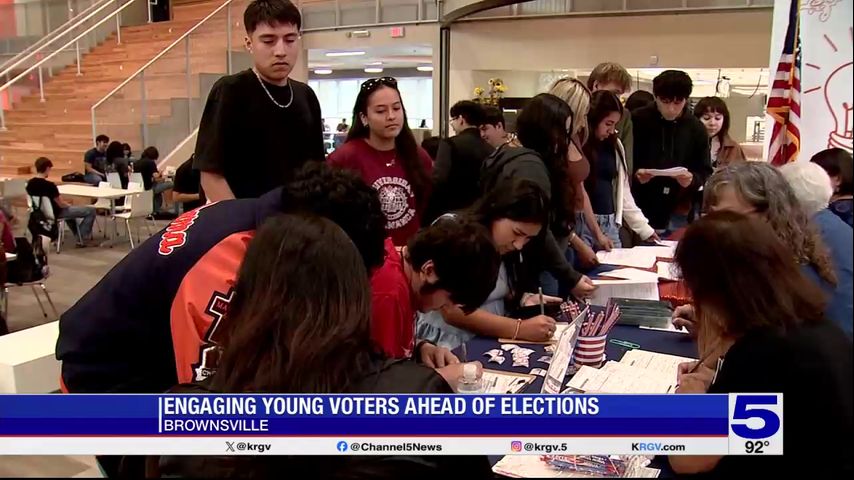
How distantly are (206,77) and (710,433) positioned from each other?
9.14m

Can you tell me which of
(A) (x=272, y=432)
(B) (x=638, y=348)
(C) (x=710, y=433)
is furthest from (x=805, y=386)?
(B) (x=638, y=348)

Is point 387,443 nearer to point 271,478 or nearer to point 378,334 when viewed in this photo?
point 271,478

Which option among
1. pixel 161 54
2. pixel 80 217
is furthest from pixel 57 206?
pixel 161 54

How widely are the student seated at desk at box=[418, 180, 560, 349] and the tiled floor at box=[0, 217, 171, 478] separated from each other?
100cm

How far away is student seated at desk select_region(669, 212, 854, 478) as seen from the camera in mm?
875

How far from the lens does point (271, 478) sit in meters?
0.88

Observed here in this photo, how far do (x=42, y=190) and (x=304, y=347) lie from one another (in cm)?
635

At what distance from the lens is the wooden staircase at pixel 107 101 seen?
854 cm

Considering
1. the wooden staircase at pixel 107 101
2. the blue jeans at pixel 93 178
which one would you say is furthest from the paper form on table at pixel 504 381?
the wooden staircase at pixel 107 101

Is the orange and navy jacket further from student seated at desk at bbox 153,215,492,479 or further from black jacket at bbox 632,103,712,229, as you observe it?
black jacket at bbox 632,103,712,229

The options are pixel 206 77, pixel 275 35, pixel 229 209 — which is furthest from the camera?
pixel 206 77

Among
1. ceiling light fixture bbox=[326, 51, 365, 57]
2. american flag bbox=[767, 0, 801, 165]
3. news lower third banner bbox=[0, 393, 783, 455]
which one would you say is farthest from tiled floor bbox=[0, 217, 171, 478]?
ceiling light fixture bbox=[326, 51, 365, 57]

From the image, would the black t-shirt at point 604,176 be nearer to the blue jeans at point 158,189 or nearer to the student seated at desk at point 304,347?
the student seated at desk at point 304,347

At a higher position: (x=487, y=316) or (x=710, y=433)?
(x=710, y=433)
